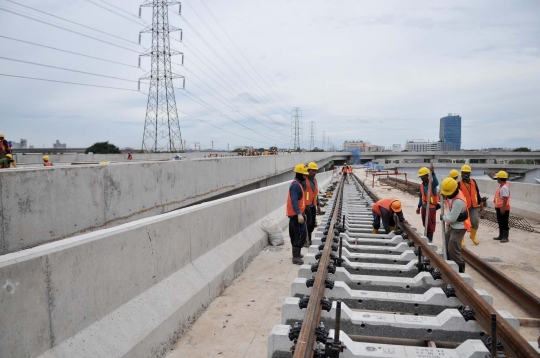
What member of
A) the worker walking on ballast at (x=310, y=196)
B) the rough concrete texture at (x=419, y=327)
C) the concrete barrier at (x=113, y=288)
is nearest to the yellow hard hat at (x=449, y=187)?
the rough concrete texture at (x=419, y=327)

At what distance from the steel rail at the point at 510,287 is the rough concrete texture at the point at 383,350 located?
264 cm

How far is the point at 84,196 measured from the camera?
6.25 meters

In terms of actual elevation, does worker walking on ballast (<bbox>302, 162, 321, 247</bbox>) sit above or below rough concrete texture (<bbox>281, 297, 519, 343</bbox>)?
above

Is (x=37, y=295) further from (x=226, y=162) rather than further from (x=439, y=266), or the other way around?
(x=226, y=162)

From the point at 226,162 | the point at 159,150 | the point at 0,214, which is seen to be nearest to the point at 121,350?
the point at 0,214

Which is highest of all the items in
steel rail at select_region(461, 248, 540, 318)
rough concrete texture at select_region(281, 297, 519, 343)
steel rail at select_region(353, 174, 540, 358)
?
steel rail at select_region(353, 174, 540, 358)

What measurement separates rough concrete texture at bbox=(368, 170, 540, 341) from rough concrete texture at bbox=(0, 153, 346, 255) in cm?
613

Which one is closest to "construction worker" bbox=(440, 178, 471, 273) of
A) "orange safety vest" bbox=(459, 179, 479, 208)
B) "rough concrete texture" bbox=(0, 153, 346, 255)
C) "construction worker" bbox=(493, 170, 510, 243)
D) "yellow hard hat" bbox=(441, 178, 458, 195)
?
"yellow hard hat" bbox=(441, 178, 458, 195)

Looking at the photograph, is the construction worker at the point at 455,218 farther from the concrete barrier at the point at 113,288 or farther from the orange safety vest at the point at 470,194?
the concrete barrier at the point at 113,288

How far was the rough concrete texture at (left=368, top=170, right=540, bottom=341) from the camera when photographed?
577cm

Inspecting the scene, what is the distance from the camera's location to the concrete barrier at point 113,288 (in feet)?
8.70

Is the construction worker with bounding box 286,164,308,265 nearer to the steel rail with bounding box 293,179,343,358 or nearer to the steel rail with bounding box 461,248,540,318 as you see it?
the steel rail with bounding box 293,179,343,358

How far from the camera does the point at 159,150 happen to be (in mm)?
38469

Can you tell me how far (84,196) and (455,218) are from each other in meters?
5.97
